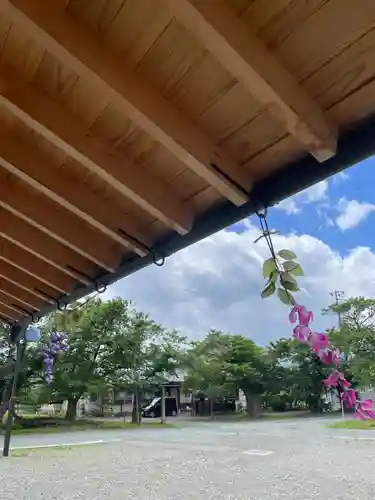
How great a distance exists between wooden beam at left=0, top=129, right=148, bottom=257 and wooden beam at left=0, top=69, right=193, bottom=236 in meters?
0.13

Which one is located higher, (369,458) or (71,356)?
(71,356)

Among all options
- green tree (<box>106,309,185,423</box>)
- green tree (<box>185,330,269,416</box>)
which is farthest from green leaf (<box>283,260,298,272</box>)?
green tree (<box>185,330,269,416</box>)

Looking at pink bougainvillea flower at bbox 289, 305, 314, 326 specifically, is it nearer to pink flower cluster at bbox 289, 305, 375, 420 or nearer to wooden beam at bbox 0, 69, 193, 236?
pink flower cluster at bbox 289, 305, 375, 420

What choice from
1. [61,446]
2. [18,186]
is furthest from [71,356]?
[18,186]

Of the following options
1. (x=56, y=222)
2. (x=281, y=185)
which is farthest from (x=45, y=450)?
(x=281, y=185)

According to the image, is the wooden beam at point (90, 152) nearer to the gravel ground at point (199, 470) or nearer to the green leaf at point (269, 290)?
the green leaf at point (269, 290)

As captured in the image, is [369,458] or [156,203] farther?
[369,458]

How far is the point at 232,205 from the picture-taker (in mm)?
816

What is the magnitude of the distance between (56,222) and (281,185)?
0.66m

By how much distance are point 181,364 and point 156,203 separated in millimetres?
11634

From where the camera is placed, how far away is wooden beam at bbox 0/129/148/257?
36.5 inches

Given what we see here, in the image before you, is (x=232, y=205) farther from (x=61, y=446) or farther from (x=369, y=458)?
(x=61, y=446)

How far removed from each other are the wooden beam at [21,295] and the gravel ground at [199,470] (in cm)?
233

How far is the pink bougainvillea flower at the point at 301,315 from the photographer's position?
2.43 ft
